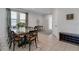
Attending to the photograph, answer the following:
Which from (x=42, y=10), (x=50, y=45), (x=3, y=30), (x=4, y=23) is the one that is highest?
(x=42, y=10)

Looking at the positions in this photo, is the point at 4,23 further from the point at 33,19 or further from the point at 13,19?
the point at 33,19

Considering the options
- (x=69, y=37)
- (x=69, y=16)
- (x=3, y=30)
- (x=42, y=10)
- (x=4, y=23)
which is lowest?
(x=69, y=37)

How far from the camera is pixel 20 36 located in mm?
1832

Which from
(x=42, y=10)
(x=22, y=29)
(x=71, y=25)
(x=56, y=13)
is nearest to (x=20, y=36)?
(x=22, y=29)

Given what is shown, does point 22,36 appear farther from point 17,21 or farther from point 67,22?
point 67,22

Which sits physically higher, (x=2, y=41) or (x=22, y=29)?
(x=22, y=29)

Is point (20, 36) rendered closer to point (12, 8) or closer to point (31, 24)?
point (31, 24)

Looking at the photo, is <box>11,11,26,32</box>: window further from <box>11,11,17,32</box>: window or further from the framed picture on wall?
the framed picture on wall

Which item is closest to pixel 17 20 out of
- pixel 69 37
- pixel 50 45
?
pixel 50 45

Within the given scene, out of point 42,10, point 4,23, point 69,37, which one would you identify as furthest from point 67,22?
point 4,23

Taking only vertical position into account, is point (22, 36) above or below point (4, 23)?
below
